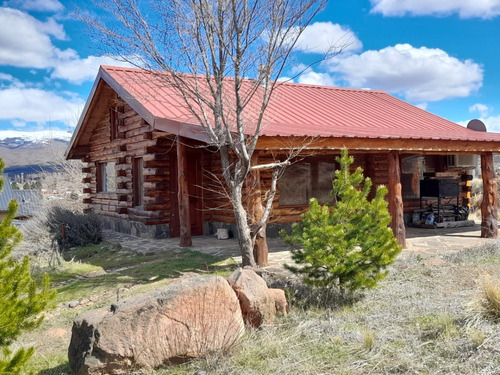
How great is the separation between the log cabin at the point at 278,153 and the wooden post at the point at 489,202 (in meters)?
0.02

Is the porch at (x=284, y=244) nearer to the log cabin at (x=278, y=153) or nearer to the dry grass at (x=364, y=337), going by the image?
the log cabin at (x=278, y=153)

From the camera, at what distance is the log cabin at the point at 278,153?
9.59m

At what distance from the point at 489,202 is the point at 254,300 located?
822 centimetres

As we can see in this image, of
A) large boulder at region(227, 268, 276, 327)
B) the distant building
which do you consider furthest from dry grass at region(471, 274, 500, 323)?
the distant building

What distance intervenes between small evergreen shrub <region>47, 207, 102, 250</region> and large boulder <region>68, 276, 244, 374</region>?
28.6 feet

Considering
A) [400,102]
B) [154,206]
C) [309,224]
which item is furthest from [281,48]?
[400,102]

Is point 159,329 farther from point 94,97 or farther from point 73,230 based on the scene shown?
point 94,97

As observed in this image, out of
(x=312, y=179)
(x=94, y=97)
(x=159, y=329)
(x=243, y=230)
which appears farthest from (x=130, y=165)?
(x=159, y=329)

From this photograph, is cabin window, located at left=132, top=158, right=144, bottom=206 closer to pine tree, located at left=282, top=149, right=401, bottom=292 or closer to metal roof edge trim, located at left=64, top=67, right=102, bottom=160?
metal roof edge trim, located at left=64, top=67, right=102, bottom=160

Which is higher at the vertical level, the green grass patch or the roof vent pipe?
the roof vent pipe

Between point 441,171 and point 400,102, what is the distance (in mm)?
3382

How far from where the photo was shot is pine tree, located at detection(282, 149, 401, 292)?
5488mm

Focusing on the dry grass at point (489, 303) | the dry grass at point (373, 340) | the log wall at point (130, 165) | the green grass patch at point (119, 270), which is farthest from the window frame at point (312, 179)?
the dry grass at point (489, 303)

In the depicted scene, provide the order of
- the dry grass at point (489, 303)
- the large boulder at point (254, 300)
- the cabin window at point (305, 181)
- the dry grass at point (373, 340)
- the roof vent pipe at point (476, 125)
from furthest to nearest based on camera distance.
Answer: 1. the roof vent pipe at point (476, 125)
2. the cabin window at point (305, 181)
3. the large boulder at point (254, 300)
4. the dry grass at point (489, 303)
5. the dry grass at point (373, 340)
